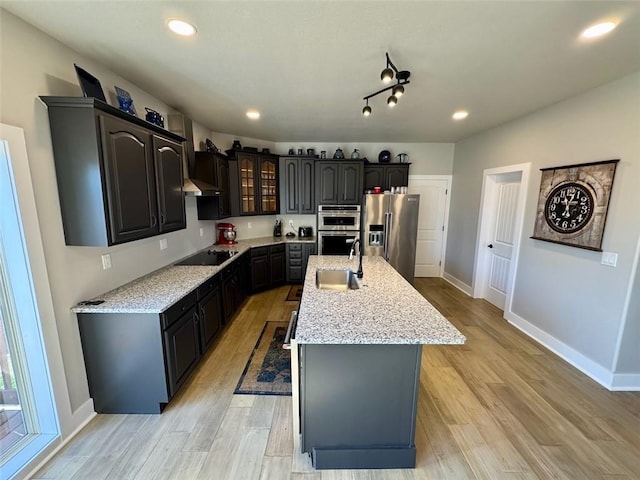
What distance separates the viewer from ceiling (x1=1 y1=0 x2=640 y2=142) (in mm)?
1447

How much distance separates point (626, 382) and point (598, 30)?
2753 millimetres

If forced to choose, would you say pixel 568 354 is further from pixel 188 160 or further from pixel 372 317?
pixel 188 160

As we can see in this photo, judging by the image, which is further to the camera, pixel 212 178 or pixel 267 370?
pixel 212 178

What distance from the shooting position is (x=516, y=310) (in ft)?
11.2

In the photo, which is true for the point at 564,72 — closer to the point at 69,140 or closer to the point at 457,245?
the point at 457,245

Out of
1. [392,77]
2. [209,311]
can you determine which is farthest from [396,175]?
[209,311]

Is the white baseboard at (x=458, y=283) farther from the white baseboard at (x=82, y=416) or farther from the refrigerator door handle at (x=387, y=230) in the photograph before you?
the white baseboard at (x=82, y=416)

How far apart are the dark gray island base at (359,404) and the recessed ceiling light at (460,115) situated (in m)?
2.96

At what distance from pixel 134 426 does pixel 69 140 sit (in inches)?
78.8

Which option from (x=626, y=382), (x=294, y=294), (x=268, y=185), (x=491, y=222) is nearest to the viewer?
(x=626, y=382)

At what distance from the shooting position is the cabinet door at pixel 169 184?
7.44ft

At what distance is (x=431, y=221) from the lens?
5.26 metres

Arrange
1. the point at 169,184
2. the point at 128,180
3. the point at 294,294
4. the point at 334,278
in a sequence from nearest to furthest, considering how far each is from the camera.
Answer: the point at 128,180
the point at 169,184
the point at 334,278
the point at 294,294

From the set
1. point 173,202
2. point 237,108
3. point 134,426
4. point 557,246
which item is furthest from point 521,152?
point 134,426
